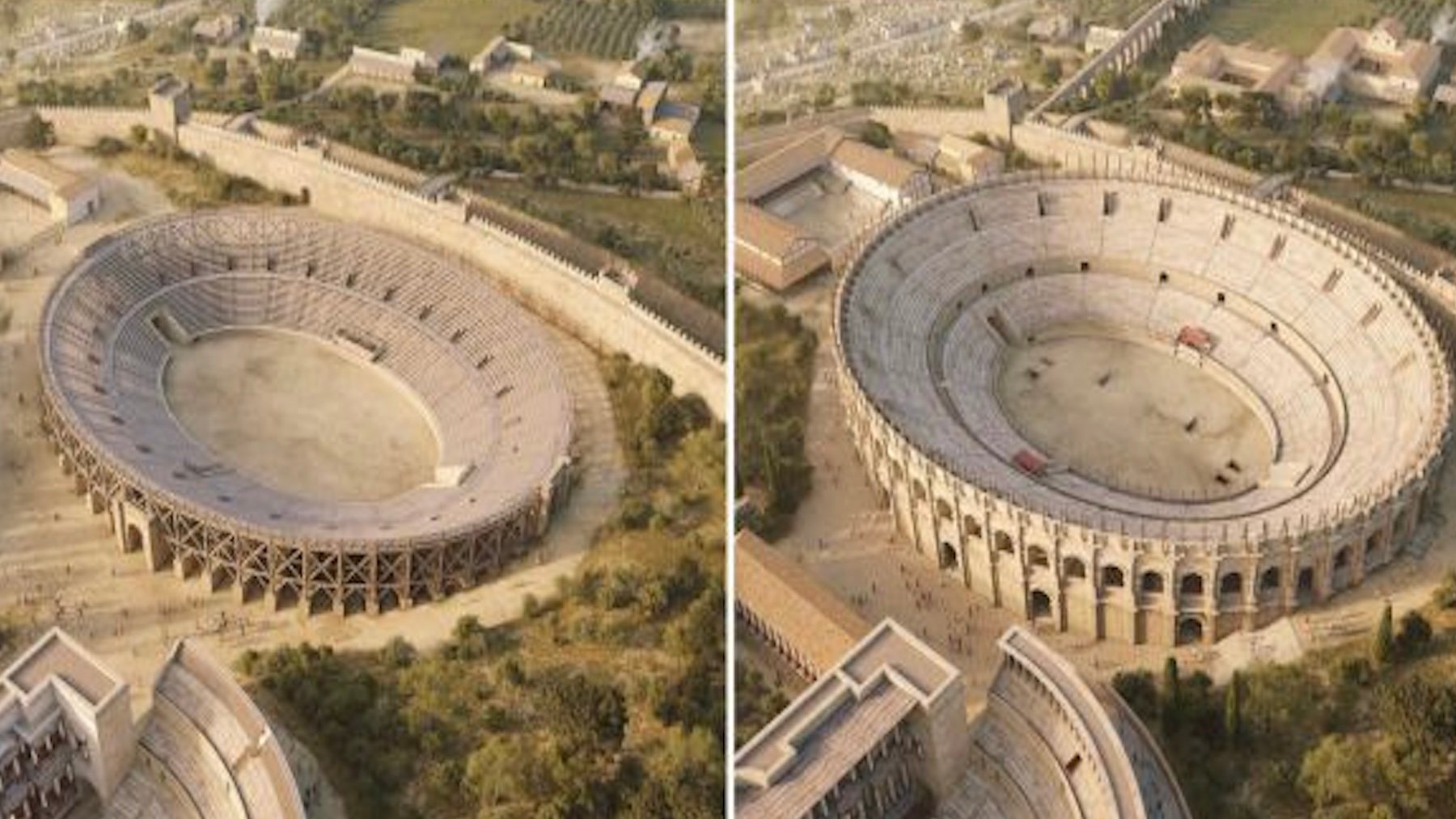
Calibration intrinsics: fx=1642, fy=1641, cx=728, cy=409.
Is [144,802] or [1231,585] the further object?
[1231,585]

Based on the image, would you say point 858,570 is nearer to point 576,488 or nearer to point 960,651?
point 960,651

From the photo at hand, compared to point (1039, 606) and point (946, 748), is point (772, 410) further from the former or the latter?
point (946, 748)

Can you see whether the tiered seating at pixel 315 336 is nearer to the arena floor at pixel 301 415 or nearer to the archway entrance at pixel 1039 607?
the arena floor at pixel 301 415

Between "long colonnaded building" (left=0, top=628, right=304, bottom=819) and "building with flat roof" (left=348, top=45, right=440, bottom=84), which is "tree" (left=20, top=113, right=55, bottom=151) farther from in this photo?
"long colonnaded building" (left=0, top=628, right=304, bottom=819)

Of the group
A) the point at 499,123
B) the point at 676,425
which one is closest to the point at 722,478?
the point at 676,425

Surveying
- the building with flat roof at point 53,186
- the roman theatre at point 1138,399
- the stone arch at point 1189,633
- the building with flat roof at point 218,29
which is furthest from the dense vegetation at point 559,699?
the building with flat roof at point 218,29

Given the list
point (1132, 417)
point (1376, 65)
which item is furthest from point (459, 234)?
point (1376, 65)

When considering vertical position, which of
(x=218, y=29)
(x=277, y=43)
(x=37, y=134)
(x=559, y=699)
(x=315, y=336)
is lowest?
(x=559, y=699)

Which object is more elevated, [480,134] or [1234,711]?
[480,134]
